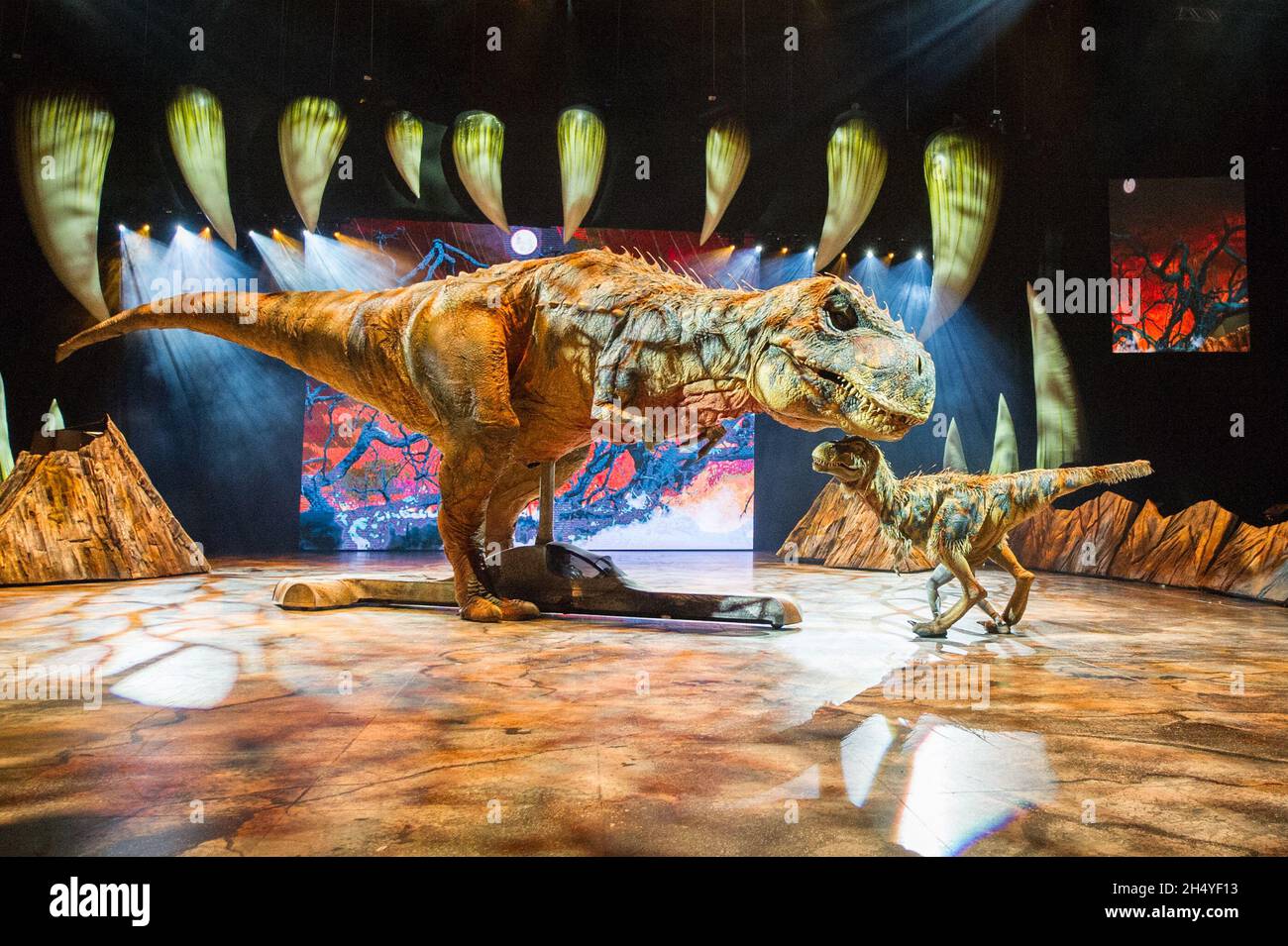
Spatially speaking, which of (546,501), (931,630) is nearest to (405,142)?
(546,501)

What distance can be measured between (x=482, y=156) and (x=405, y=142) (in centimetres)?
86

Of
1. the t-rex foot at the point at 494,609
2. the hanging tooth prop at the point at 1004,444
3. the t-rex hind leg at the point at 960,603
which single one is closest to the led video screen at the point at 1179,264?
the hanging tooth prop at the point at 1004,444

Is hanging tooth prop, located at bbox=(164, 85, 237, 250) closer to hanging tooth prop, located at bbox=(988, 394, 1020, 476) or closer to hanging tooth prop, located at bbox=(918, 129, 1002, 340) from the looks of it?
hanging tooth prop, located at bbox=(918, 129, 1002, 340)

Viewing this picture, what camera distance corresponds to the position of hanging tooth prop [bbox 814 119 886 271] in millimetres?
8398

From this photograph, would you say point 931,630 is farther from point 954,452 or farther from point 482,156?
point 954,452

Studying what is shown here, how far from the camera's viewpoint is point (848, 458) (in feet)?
11.6

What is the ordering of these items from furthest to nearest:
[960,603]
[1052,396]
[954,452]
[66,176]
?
[954,452] < [1052,396] < [66,176] < [960,603]

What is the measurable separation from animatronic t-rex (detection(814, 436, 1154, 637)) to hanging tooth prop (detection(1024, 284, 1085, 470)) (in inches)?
221

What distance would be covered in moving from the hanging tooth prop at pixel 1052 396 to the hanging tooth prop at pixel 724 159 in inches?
150

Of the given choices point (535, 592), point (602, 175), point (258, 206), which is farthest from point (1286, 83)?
point (258, 206)

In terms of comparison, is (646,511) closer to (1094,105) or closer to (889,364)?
(1094,105)

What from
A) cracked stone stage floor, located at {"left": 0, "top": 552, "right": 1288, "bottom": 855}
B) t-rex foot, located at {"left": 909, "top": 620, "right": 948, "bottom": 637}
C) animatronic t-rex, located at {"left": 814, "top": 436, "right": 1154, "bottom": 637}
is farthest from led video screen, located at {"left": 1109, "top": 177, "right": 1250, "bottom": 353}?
t-rex foot, located at {"left": 909, "top": 620, "right": 948, "bottom": 637}

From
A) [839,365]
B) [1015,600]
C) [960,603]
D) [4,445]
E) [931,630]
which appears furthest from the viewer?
[4,445]

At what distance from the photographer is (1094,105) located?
7961 mm
